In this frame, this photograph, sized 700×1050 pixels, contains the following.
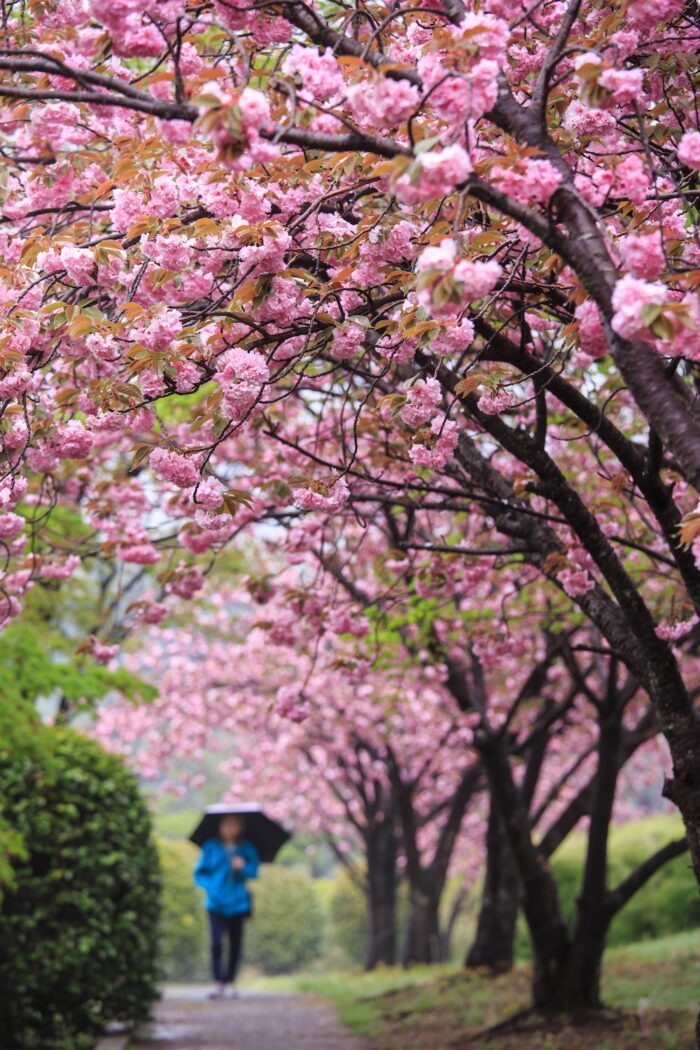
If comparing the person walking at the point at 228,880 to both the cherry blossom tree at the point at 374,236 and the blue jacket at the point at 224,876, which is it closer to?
the blue jacket at the point at 224,876

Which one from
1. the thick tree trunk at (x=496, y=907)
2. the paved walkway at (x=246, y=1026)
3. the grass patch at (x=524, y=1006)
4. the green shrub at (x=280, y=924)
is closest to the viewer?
the grass patch at (x=524, y=1006)

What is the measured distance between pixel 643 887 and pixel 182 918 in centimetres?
1089

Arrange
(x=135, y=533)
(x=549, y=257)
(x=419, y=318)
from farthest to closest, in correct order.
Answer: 1. (x=135, y=533)
2. (x=549, y=257)
3. (x=419, y=318)

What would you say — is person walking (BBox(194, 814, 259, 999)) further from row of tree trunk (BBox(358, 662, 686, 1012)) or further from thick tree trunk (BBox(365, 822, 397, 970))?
thick tree trunk (BBox(365, 822, 397, 970))

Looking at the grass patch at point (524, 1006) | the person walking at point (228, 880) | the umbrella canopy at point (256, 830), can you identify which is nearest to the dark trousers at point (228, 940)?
the person walking at point (228, 880)

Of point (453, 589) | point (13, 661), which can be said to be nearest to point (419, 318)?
point (453, 589)

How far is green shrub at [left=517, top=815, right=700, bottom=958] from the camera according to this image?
41.9 feet

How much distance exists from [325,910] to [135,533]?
23510 mm

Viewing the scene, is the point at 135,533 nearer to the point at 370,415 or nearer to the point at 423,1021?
the point at 370,415

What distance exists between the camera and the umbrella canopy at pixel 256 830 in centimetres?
1194

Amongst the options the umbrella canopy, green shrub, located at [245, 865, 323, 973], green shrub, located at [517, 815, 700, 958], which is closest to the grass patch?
green shrub, located at [517, 815, 700, 958]

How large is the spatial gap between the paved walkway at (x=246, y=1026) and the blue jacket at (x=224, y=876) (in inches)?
39.0

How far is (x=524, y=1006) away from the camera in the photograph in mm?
8008

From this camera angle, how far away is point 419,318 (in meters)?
3.21
